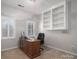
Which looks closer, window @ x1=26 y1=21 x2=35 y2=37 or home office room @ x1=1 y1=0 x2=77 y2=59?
home office room @ x1=1 y1=0 x2=77 y2=59

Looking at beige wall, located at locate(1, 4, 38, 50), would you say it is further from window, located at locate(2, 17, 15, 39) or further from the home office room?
window, located at locate(2, 17, 15, 39)

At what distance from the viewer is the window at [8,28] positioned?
146 inches

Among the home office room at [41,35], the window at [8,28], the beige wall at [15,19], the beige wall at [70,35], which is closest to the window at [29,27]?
the home office room at [41,35]

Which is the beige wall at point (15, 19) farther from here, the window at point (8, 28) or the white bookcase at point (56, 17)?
the white bookcase at point (56, 17)

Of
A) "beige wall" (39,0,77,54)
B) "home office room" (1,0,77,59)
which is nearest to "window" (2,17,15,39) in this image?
"home office room" (1,0,77,59)

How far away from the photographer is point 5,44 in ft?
12.0

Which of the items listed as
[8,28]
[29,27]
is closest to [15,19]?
[8,28]

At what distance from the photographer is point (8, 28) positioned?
3.94 metres

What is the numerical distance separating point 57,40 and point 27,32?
2220 millimetres

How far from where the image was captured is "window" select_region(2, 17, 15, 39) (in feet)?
12.2

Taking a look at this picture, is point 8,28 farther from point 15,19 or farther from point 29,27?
point 29,27

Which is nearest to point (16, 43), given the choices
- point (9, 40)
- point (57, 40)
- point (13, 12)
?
point (9, 40)

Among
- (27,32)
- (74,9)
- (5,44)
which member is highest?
(74,9)

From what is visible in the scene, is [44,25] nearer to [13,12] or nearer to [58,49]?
[58,49]
